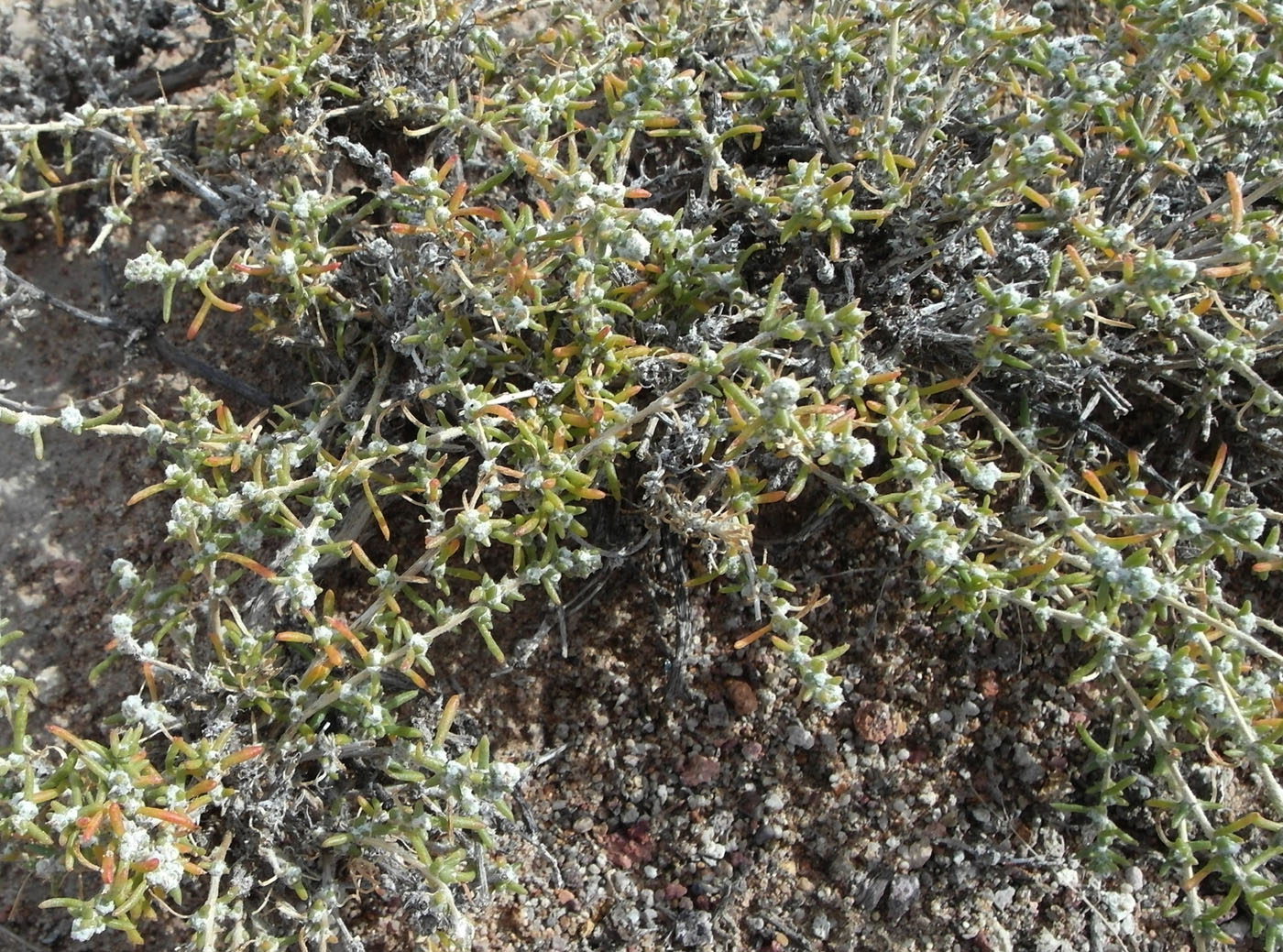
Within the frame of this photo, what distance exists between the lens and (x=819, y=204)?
223cm

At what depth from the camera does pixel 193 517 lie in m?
2.09

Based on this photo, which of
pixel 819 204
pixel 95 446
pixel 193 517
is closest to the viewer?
pixel 193 517

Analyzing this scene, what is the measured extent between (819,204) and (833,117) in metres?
0.30

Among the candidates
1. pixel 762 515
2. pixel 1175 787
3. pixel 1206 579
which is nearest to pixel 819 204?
pixel 762 515

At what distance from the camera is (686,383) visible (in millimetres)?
1974

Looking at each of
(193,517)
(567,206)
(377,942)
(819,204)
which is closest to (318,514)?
(193,517)

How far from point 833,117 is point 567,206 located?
0.67m

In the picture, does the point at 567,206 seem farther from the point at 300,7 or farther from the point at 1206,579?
the point at 1206,579

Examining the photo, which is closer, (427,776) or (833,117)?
(427,776)

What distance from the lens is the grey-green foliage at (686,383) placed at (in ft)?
6.84

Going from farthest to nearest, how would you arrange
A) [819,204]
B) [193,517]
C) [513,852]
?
[513,852] < [819,204] < [193,517]

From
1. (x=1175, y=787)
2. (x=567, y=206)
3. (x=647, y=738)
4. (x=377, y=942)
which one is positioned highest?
(x=567, y=206)

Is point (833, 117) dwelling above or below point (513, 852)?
above

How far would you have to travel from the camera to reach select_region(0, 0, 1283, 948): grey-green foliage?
2.08m
